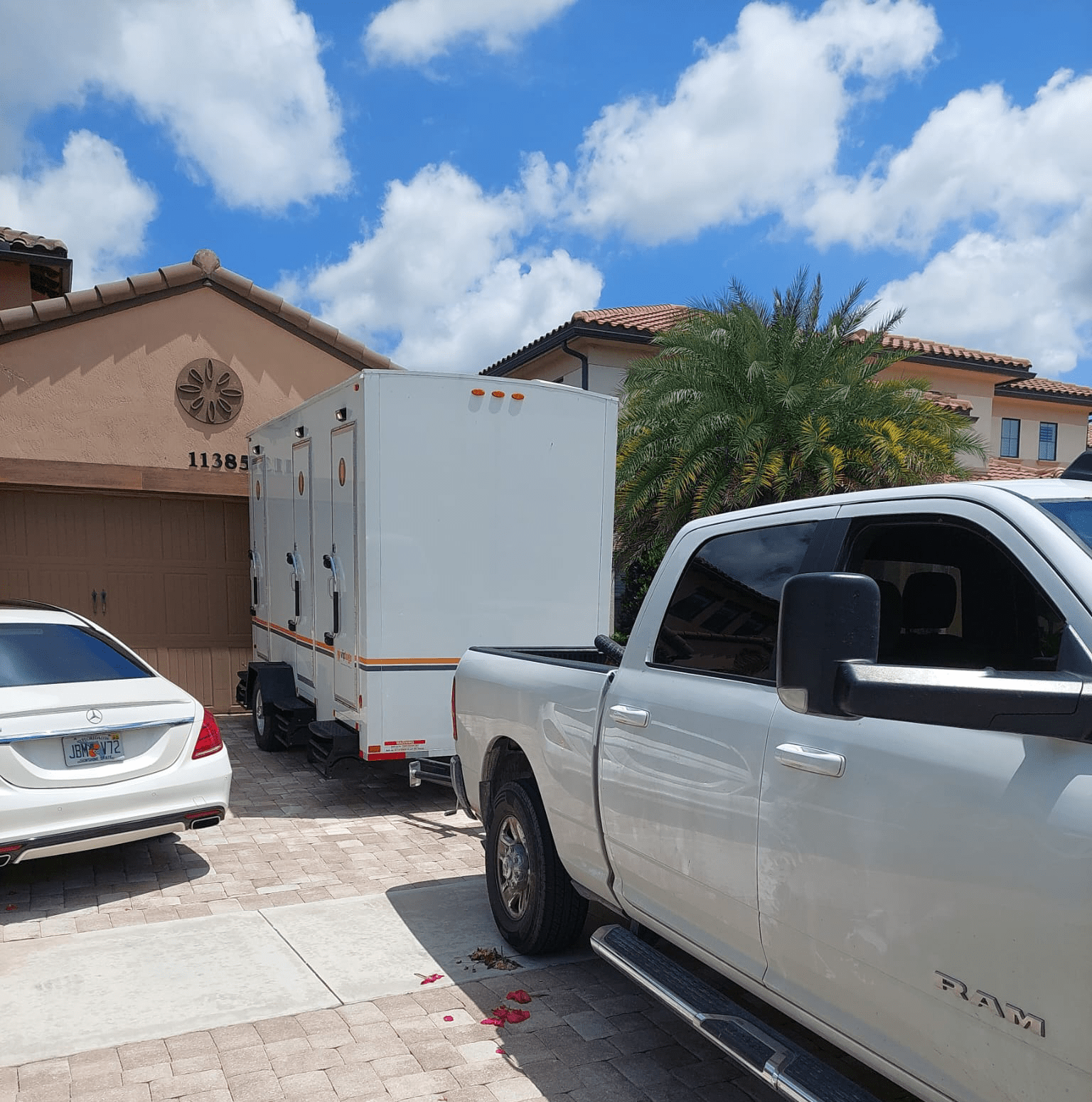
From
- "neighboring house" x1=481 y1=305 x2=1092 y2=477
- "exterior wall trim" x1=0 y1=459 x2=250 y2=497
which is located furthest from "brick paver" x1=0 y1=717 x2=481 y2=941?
"neighboring house" x1=481 y1=305 x2=1092 y2=477

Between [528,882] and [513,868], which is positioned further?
[513,868]

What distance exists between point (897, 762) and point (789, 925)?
65 cm

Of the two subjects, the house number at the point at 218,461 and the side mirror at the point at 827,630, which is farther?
the house number at the point at 218,461

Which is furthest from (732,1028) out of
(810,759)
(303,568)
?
(303,568)

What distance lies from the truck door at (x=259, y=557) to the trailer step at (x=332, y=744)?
2.70 metres

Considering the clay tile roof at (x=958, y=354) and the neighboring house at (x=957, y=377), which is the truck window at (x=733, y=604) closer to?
the neighboring house at (x=957, y=377)

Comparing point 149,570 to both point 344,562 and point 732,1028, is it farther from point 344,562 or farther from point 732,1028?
point 732,1028

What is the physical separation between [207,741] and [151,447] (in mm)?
6439

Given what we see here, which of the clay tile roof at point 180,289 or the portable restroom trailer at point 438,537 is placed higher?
the clay tile roof at point 180,289

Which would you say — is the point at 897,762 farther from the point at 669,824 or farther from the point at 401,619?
the point at 401,619

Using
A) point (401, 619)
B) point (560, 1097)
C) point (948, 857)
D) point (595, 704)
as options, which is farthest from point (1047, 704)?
point (401, 619)

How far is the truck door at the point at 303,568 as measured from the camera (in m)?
8.62

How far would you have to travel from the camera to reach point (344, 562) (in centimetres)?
769

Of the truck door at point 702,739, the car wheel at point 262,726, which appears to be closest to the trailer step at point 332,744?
the car wheel at point 262,726
